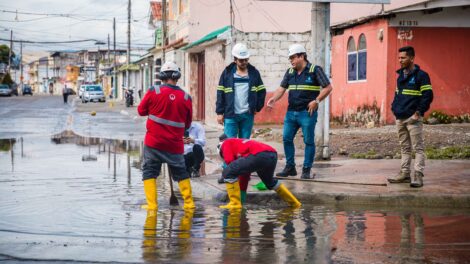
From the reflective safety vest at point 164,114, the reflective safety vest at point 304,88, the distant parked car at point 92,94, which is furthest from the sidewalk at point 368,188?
the distant parked car at point 92,94

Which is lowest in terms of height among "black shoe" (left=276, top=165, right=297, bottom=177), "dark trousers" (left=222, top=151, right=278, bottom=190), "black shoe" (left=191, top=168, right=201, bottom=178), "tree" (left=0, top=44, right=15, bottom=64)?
"black shoe" (left=191, top=168, right=201, bottom=178)

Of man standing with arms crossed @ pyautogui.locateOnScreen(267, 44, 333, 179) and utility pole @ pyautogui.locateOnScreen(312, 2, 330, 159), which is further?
utility pole @ pyautogui.locateOnScreen(312, 2, 330, 159)

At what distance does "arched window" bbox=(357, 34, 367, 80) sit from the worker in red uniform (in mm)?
16586

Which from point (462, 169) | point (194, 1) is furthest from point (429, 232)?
point (194, 1)

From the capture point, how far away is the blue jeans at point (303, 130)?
11.0 meters

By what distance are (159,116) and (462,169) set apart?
18.1ft

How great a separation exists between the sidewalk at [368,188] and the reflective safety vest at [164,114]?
128 centimetres

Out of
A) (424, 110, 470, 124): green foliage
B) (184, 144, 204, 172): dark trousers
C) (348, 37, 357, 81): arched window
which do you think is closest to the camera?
(184, 144, 204, 172): dark trousers

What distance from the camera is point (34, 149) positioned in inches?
736

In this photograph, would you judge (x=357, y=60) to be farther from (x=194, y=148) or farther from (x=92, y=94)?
(x=92, y=94)

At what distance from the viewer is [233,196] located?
9.30 meters

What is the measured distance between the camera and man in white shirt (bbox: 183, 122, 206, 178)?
39.0ft

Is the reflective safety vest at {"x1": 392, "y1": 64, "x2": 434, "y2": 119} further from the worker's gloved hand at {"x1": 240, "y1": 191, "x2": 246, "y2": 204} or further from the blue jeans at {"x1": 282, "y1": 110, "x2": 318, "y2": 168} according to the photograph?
the worker's gloved hand at {"x1": 240, "y1": 191, "x2": 246, "y2": 204}

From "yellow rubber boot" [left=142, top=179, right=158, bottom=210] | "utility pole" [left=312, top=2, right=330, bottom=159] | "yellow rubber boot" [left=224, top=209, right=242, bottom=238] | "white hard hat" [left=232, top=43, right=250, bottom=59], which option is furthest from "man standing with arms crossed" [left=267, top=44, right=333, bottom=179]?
"utility pole" [left=312, top=2, right=330, bottom=159]
